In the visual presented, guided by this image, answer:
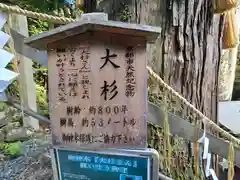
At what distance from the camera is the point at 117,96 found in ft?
3.73

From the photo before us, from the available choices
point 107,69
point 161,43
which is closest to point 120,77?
point 107,69

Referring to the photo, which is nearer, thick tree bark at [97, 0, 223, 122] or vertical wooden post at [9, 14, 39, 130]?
thick tree bark at [97, 0, 223, 122]

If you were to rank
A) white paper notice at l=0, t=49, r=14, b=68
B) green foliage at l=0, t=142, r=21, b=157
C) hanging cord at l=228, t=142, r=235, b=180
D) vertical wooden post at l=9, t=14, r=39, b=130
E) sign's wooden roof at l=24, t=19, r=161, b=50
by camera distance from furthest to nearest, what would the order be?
1. vertical wooden post at l=9, t=14, r=39, b=130
2. green foliage at l=0, t=142, r=21, b=157
3. white paper notice at l=0, t=49, r=14, b=68
4. hanging cord at l=228, t=142, r=235, b=180
5. sign's wooden roof at l=24, t=19, r=161, b=50

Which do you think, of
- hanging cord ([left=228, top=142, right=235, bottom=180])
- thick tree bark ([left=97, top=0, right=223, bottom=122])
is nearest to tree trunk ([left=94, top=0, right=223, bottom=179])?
thick tree bark ([left=97, top=0, right=223, bottom=122])

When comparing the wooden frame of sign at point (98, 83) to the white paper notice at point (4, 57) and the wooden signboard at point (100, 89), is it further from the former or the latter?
the white paper notice at point (4, 57)

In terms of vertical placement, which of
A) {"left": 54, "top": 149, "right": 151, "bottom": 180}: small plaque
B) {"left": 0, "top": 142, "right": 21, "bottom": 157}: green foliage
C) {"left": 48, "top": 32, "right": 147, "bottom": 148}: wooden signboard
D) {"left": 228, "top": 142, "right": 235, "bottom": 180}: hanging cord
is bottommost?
{"left": 0, "top": 142, "right": 21, "bottom": 157}: green foliage

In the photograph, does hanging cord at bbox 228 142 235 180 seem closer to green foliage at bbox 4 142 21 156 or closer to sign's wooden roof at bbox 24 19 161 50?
sign's wooden roof at bbox 24 19 161 50

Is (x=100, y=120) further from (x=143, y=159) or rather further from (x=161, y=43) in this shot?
(x=161, y=43)

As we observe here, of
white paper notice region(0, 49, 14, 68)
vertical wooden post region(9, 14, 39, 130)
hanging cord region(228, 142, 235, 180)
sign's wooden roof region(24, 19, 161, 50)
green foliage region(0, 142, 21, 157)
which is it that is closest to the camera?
sign's wooden roof region(24, 19, 161, 50)

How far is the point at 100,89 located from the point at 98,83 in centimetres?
2

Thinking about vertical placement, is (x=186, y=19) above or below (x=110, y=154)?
above

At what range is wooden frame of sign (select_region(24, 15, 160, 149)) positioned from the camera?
112 cm

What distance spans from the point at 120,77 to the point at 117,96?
69 mm

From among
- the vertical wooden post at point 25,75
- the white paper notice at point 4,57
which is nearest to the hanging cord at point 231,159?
the white paper notice at point 4,57
